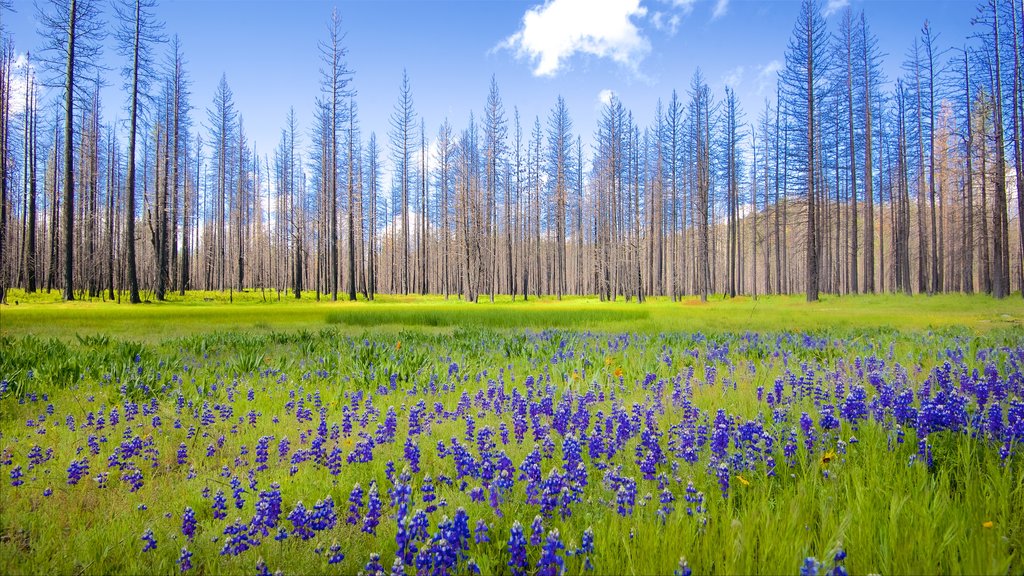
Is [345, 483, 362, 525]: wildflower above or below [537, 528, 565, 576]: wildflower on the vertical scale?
below

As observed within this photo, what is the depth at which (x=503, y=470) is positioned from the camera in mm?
2252

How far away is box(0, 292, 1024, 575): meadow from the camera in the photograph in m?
1.68

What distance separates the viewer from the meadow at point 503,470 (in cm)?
168

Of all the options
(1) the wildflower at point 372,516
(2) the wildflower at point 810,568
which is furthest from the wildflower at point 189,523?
(2) the wildflower at point 810,568

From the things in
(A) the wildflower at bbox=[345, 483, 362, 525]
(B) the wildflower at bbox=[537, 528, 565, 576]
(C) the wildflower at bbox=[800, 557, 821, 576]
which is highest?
(C) the wildflower at bbox=[800, 557, 821, 576]

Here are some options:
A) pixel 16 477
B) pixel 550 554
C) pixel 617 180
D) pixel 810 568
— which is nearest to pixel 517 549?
pixel 550 554

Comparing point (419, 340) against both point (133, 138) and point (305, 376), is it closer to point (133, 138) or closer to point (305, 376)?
point (305, 376)

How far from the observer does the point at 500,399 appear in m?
4.14

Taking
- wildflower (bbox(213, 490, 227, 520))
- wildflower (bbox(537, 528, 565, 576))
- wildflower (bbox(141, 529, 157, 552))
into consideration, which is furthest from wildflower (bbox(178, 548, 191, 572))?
wildflower (bbox(537, 528, 565, 576))

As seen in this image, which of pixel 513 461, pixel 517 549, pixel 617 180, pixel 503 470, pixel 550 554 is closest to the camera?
pixel 550 554

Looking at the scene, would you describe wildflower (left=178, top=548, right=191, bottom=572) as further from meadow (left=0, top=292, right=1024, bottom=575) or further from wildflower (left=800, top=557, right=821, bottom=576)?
wildflower (left=800, top=557, right=821, bottom=576)

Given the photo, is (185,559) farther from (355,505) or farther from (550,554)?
(550,554)

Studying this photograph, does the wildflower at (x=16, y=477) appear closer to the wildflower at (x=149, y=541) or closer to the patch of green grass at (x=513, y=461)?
the patch of green grass at (x=513, y=461)

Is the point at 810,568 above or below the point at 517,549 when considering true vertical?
above
